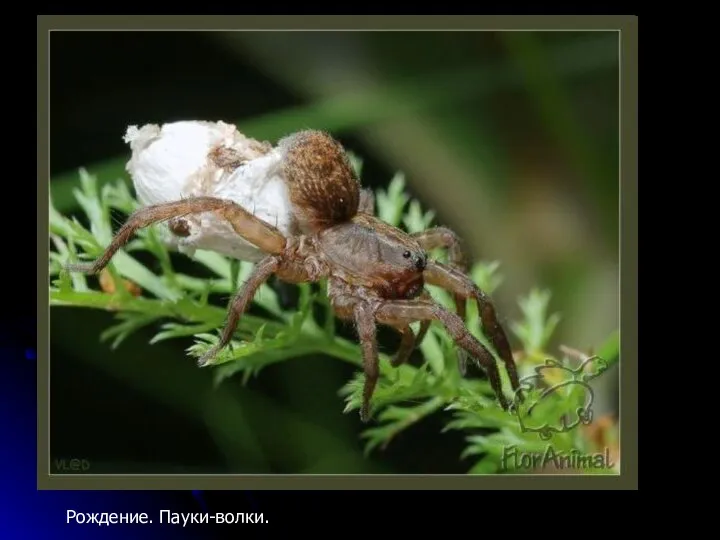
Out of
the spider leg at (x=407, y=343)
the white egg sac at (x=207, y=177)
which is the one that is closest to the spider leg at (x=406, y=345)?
the spider leg at (x=407, y=343)

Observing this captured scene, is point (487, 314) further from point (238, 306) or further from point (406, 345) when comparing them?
point (238, 306)

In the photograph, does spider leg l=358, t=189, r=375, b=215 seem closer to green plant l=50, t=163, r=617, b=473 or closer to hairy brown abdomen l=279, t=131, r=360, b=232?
hairy brown abdomen l=279, t=131, r=360, b=232

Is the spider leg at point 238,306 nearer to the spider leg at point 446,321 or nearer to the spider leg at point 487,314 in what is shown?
the spider leg at point 446,321

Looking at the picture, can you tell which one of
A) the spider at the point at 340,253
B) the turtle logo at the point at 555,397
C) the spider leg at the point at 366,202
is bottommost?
the turtle logo at the point at 555,397

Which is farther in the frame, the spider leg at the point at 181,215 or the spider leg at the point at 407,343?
the spider leg at the point at 407,343

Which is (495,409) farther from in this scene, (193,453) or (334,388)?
(193,453)

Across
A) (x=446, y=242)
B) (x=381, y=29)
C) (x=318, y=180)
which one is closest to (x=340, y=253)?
(x=318, y=180)
